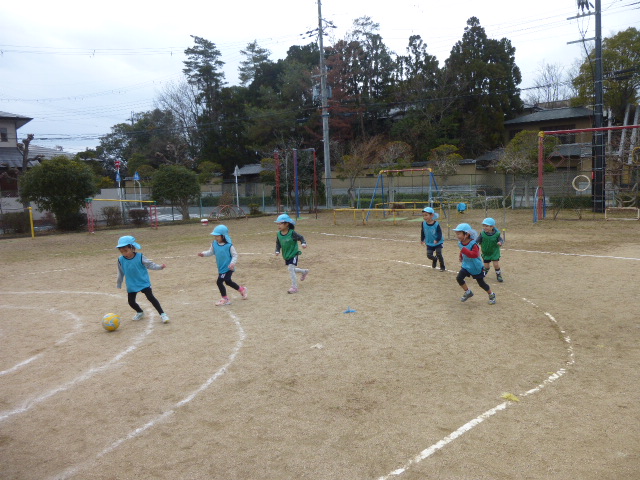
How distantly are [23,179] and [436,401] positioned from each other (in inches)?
1080

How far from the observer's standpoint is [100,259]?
1595 centimetres

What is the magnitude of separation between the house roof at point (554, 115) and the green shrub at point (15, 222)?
124ft

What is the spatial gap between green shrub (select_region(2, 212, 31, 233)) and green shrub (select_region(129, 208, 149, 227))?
5468 millimetres

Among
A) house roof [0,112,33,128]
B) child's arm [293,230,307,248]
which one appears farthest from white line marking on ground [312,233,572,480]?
house roof [0,112,33,128]

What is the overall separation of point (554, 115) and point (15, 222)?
40.1 m

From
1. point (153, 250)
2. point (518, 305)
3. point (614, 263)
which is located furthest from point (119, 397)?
point (153, 250)

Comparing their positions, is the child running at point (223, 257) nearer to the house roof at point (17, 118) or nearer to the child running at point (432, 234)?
the child running at point (432, 234)

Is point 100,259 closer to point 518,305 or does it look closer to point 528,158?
point 518,305

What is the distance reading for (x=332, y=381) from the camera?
5.50 metres

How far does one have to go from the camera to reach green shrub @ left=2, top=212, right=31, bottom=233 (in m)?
25.6

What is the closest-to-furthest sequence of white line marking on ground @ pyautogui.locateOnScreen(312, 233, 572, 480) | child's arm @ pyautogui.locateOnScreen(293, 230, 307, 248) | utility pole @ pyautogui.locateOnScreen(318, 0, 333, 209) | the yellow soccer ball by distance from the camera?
white line marking on ground @ pyautogui.locateOnScreen(312, 233, 572, 480) → the yellow soccer ball → child's arm @ pyautogui.locateOnScreen(293, 230, 307, 248) → utility pole @ pyautogui.locateOnScreen(318, 0, 333, 209)

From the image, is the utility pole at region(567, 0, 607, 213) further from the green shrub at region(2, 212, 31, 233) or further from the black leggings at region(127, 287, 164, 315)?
the green shrub at region(2, 212, 31, 233)

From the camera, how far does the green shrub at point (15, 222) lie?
25.6 m

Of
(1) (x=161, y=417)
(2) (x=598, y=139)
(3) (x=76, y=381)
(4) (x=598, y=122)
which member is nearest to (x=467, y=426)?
(1) (x=161, y=417)
